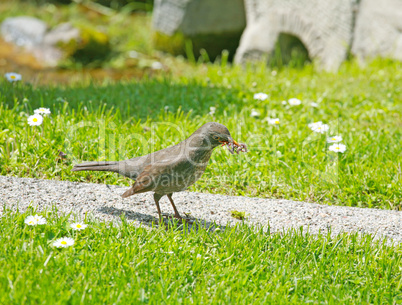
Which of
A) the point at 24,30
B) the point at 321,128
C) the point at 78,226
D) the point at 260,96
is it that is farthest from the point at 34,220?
the point at 24,30

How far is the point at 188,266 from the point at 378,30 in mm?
5576

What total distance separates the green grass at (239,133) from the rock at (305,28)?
1.18m

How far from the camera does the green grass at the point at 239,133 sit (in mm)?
4363

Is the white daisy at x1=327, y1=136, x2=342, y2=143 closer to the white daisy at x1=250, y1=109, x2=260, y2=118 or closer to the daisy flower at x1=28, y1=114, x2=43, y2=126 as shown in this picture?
the white daisy at x1=250, y1=109, x2=260, y2=118

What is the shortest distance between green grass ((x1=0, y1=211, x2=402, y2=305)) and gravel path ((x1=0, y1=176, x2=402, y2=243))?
23cm

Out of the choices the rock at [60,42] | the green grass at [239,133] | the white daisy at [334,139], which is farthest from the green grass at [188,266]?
the rock at [60,42]

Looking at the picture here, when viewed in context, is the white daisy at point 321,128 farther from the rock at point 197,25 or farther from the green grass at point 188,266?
the rock at point 197,25

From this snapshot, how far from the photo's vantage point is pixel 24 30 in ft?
31.1

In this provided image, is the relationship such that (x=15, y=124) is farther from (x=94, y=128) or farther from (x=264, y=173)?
(x=264, y=173)

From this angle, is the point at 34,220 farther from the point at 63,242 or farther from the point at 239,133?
the point at 239,133

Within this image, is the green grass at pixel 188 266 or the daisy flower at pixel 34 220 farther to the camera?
the daisy flower at pixel 34 220

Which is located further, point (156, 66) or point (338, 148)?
point (156, 66)

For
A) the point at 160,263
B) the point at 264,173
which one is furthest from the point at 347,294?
the point at 264,173

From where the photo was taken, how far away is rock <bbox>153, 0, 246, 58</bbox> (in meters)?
8.61
